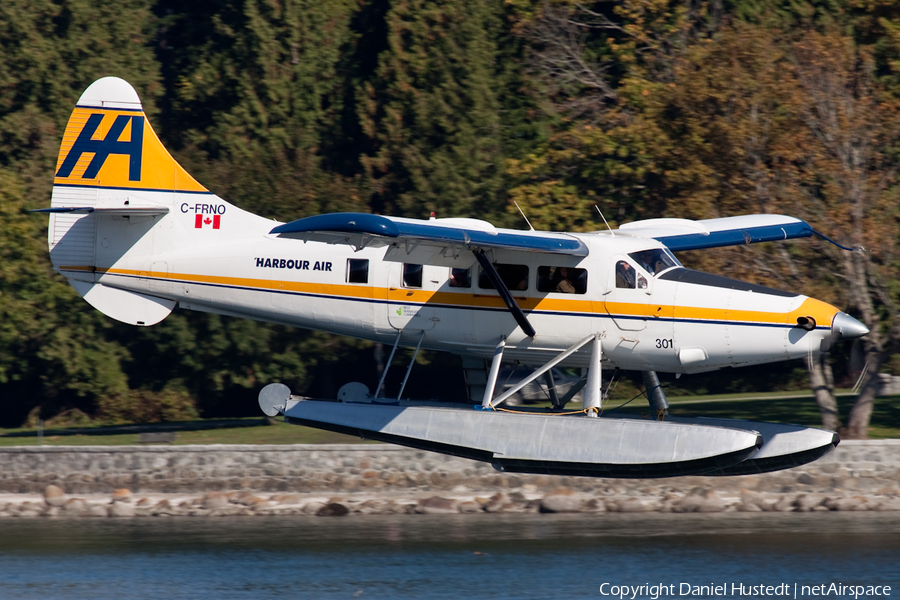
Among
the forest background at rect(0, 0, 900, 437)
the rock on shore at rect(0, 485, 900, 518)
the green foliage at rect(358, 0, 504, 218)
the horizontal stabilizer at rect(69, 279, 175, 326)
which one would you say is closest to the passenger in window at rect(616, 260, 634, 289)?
the horizontal stabilizer at rect(69, 279, 175, 326)

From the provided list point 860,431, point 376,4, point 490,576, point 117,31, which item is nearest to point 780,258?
point 860,431

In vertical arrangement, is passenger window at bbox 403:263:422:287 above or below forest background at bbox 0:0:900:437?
below

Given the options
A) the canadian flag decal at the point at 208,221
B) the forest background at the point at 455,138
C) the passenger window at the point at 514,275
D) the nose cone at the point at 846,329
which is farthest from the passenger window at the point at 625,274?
the forest background at the point at 455,138

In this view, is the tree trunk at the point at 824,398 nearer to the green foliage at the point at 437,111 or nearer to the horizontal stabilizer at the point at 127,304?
the green foliage at the point at 437,111

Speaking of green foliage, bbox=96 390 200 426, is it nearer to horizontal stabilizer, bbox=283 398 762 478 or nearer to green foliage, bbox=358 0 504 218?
green foliage, bbox=358 0 504 218

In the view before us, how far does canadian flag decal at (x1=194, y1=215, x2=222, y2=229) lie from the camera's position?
15.4m

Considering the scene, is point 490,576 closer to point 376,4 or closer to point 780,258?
point 780,258

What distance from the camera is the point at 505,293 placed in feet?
44.2

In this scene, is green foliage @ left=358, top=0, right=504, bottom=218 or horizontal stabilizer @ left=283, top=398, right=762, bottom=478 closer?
horizontal stabilizer @ left=283, top=398, right=762, bottom=478

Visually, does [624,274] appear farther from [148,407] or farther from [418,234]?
[148,407]

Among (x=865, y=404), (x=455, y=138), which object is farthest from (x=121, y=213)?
(x=455, y=138)

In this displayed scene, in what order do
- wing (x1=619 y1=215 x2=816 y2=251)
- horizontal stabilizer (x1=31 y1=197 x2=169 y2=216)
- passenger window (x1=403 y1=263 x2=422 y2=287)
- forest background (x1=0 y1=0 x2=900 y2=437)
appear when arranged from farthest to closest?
forest background (x1=0 y1=0 x2=900 y2=437) → wing (x1=619 y1=215 x2=816 y2=251) → horizontal stabilizer (x1=31 y1=197 x2=169 y2=216) → passenger window (x1=403 y1=263 x2=422 y2=287)

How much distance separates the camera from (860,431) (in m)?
21.5

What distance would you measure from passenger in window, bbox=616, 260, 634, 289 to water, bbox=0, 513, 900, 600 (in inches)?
247
